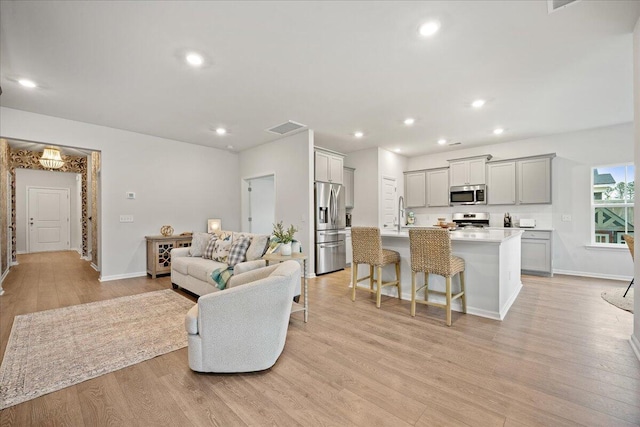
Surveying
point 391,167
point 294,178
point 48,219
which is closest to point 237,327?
point 294,178

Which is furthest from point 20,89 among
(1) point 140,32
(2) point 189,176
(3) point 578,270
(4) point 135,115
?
(3) point 578,270

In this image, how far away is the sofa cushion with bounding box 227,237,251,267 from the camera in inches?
145

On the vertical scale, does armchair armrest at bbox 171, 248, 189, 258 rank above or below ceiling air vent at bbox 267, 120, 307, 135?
below

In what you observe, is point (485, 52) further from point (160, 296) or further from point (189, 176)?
point (189, 176)

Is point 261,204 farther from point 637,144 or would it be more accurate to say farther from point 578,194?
point 578,194

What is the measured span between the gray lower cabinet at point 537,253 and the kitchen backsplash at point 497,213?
18.5 inches

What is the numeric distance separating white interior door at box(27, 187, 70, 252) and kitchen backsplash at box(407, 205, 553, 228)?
11.0 meters

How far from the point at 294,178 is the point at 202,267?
8.19 ft

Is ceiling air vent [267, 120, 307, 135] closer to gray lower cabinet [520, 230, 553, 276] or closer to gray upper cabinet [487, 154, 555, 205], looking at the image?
gray upper cabinet [487, 154, 555, 205]

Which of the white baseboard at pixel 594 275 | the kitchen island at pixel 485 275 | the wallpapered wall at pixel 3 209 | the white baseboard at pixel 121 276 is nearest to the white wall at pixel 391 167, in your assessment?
the kitchen island at pixel 485 275

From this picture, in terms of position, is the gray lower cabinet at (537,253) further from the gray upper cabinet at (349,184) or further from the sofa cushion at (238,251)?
the sofa cushion at (238,251)

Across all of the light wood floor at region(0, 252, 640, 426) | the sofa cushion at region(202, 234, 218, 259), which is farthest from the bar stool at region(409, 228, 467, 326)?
the sofa cushion at region(202, 234, 218, 259)

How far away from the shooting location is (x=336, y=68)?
9.86 ft

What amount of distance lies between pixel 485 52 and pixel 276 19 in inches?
80.0
